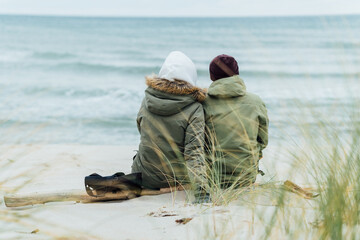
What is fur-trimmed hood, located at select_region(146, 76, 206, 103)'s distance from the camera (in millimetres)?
3719

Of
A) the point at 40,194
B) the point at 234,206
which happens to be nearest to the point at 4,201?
the point at 40,194

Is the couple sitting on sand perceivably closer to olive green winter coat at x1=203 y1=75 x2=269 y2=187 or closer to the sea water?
olive green winter coat at x1=203 y1=75 x2=269 y2=187

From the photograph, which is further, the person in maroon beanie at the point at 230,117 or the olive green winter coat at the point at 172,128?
the person in maroon beanie at the point at 230,117

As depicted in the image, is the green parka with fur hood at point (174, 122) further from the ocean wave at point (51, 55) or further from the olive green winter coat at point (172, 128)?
the ocean wave at point (51, 55)

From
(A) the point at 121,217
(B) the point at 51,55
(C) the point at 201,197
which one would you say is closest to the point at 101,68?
(B) the point at 51,55

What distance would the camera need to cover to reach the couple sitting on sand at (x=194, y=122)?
3.74 meters

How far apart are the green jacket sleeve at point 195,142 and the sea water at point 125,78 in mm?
602

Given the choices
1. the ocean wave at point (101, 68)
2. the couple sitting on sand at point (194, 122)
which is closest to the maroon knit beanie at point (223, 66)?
the couple sitting on sand at point (194, 122)

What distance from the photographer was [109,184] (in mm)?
3750

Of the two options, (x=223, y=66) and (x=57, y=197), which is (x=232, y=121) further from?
(x=57, y=197)

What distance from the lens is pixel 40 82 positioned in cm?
1711

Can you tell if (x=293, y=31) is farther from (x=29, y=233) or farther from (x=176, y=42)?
(x=29, y=233)

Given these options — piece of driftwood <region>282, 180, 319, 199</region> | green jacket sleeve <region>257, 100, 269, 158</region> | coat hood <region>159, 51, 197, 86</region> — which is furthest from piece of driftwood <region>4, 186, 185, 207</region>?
piece of driftwood <region>282, 180, 319, 199</region>

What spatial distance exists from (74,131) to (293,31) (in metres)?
35.8
